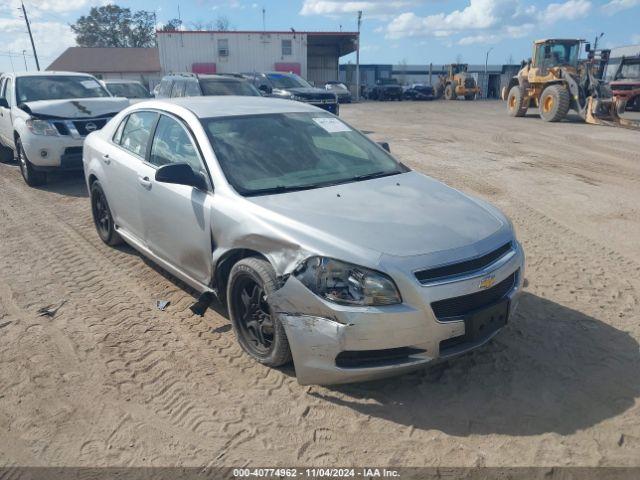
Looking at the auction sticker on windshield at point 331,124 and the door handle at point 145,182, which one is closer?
the door handle at point 145,182

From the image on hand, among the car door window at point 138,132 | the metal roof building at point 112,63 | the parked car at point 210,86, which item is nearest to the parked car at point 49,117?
the parked car at point 210,86

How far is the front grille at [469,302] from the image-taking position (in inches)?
109

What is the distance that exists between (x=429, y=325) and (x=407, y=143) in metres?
11.5

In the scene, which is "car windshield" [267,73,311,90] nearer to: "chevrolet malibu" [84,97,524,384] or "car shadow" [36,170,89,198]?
"car shadow" [36,170,89,198]

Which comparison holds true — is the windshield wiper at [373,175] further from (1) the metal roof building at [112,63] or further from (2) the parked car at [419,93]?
(1) the metal roof building at [112,63]

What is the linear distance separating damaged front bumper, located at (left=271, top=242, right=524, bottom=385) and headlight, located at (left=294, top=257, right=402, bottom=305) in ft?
0.14

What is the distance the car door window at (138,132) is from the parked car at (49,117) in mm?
3906

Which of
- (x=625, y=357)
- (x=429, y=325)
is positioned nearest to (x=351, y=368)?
(x=429, y=325)

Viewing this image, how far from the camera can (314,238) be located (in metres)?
2.88

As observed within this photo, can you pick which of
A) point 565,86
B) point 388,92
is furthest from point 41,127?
point 388,92

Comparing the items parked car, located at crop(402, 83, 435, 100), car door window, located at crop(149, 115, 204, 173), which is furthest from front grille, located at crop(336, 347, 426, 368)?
parked car, located at crop(402, 83, 435, 100)

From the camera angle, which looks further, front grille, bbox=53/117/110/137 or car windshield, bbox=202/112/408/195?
front grille, bbox=53/117/110/137

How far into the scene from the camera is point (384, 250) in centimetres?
279

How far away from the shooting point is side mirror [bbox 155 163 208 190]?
138 inches
